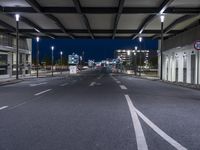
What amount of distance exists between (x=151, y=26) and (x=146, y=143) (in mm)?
35618

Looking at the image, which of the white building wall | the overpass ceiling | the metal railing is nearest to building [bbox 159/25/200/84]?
the white building wall

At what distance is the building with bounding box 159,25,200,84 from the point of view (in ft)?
106

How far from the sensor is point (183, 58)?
37.5 m

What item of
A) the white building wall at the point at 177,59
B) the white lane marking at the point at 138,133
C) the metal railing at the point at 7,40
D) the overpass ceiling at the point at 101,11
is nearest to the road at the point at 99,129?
the white lane marking at the point at 138,133

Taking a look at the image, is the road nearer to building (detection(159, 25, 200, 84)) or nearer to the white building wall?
building (detection(159, 25, 200, 84))

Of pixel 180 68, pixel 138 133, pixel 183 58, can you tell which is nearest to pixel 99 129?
pixel 138 133

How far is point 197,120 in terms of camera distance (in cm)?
937

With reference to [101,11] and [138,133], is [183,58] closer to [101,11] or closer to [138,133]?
[101,11]

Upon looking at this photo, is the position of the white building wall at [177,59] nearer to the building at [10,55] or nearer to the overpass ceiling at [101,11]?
the overpass ceiling at [101,11]

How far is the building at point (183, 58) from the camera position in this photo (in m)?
32.2

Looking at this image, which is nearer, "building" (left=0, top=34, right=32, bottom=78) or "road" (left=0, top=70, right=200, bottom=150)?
"road" (left=0, top=70, right=200, bottom=150)

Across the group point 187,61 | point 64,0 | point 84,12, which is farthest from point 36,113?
point 187,61

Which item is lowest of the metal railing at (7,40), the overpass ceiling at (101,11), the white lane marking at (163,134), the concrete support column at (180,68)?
the white lane marking at (163,134)

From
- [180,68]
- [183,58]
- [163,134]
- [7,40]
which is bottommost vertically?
[163,134]
